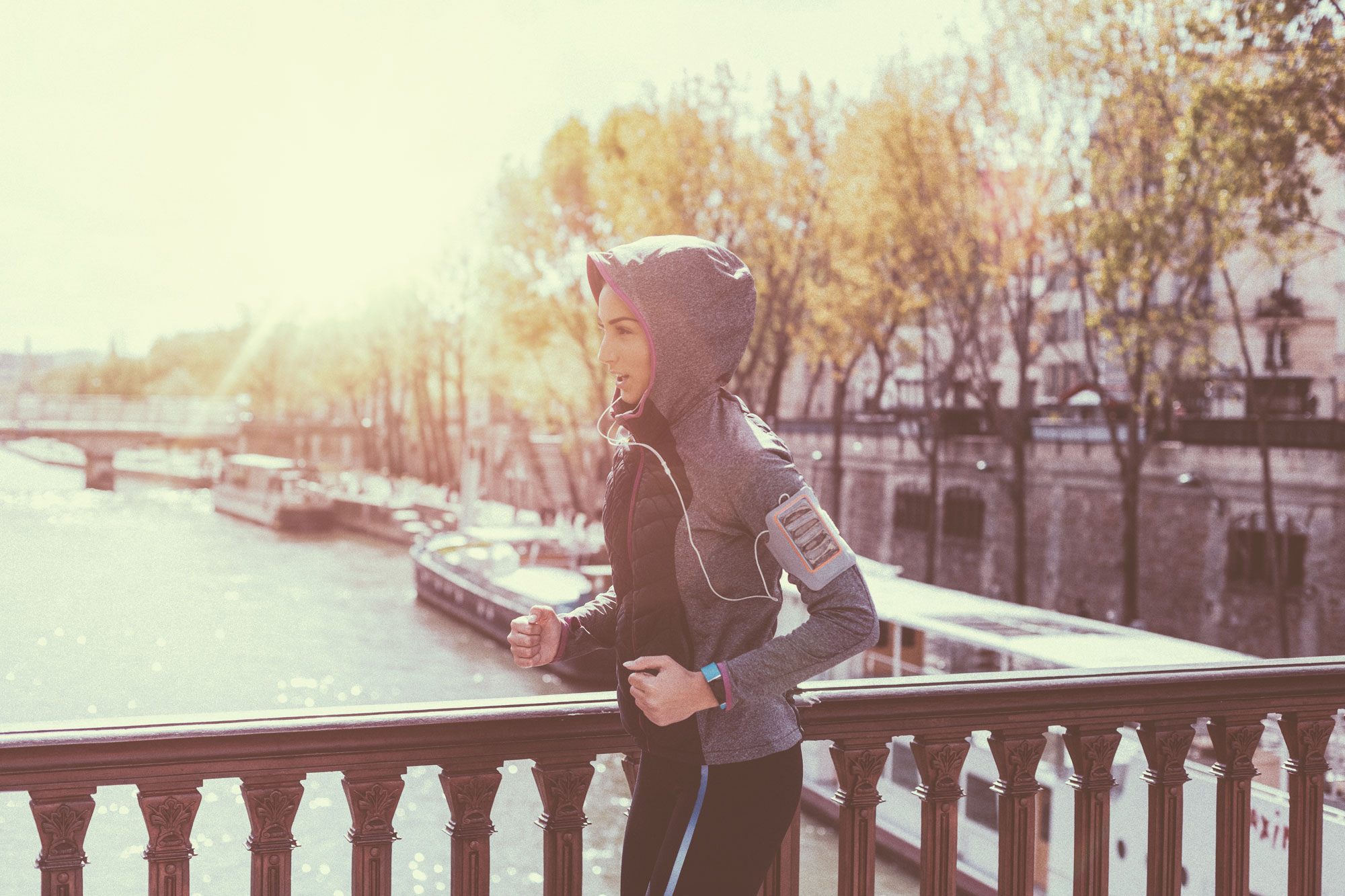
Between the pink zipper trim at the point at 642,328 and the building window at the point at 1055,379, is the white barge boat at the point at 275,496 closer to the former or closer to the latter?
the building window at the point at 1055,379

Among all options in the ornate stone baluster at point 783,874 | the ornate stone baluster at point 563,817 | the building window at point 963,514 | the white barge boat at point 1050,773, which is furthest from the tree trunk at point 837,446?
the ornate stone baluster at point 563,817

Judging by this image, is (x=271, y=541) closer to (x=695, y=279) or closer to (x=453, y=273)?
(x=453, y=273)

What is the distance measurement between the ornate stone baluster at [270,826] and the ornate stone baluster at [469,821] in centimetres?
31

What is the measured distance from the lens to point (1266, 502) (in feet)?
59.6

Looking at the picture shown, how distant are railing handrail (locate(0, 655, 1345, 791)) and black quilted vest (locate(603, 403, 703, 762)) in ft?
0.77

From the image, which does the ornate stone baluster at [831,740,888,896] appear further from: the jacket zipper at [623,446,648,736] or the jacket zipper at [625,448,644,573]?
the jacket zipper at [625,448,644,573]

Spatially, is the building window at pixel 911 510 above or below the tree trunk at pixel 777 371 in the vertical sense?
below

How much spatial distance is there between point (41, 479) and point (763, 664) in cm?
9720

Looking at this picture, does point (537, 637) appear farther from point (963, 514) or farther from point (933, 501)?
point (963, 514)

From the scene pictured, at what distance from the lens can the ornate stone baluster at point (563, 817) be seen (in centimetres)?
261

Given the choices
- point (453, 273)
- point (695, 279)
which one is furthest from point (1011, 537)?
point (695, 279)

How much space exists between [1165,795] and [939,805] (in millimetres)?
682

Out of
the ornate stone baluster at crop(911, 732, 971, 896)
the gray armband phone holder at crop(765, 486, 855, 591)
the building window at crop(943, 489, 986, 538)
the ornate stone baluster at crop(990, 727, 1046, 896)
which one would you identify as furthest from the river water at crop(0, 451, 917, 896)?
the building window at crop(943, 489, 986, 538)

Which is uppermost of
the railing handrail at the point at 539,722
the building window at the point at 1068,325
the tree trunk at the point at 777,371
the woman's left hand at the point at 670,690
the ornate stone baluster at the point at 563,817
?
the building window at the point at 1068,325
